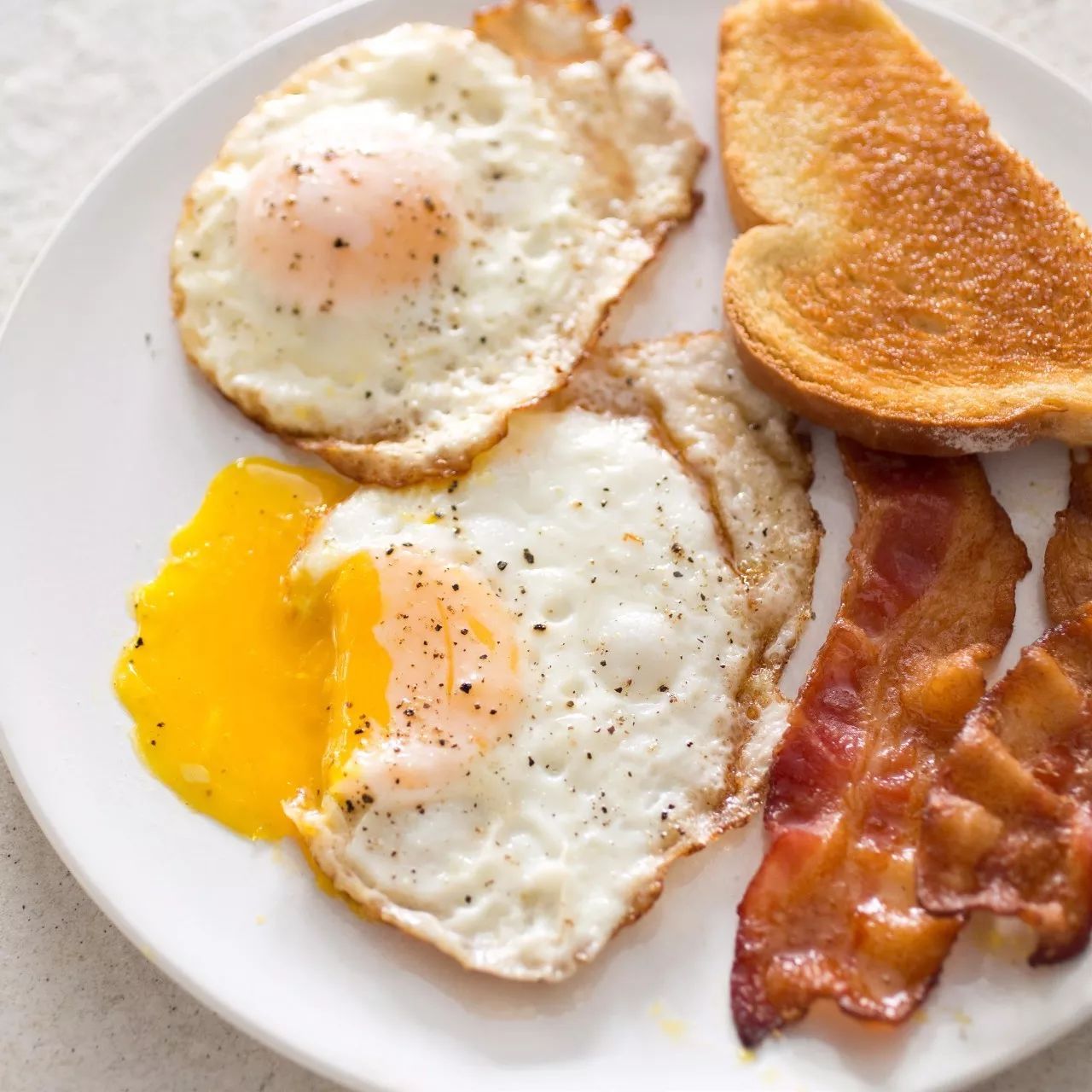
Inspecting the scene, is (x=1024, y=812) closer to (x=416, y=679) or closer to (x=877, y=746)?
(x=877, y=746)

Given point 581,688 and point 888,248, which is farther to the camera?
point 888,248

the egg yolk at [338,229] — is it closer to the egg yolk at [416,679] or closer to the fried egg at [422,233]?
the fried egg at [422,233]

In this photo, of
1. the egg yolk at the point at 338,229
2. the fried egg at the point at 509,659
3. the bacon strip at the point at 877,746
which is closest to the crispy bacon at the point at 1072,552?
the bacon strip at the point at 877,746

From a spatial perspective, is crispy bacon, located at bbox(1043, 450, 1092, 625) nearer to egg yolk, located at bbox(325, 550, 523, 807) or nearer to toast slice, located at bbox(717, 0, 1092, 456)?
toast slice, located at bbox(717, 0, 1092, 456)

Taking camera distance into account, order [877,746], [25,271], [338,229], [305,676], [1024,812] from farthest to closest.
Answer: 1. [25,271]
2. [338,229]
3. [305,676]
4. [877,746]
5. [1024,812]

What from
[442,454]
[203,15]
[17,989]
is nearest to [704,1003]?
[442,454]

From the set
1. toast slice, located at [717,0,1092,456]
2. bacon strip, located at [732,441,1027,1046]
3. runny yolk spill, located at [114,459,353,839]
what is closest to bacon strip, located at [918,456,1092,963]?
bacon strip, located at [732,441,1027,1046]

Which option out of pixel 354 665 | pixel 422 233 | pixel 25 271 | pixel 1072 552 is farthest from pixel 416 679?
pixel 25 271
